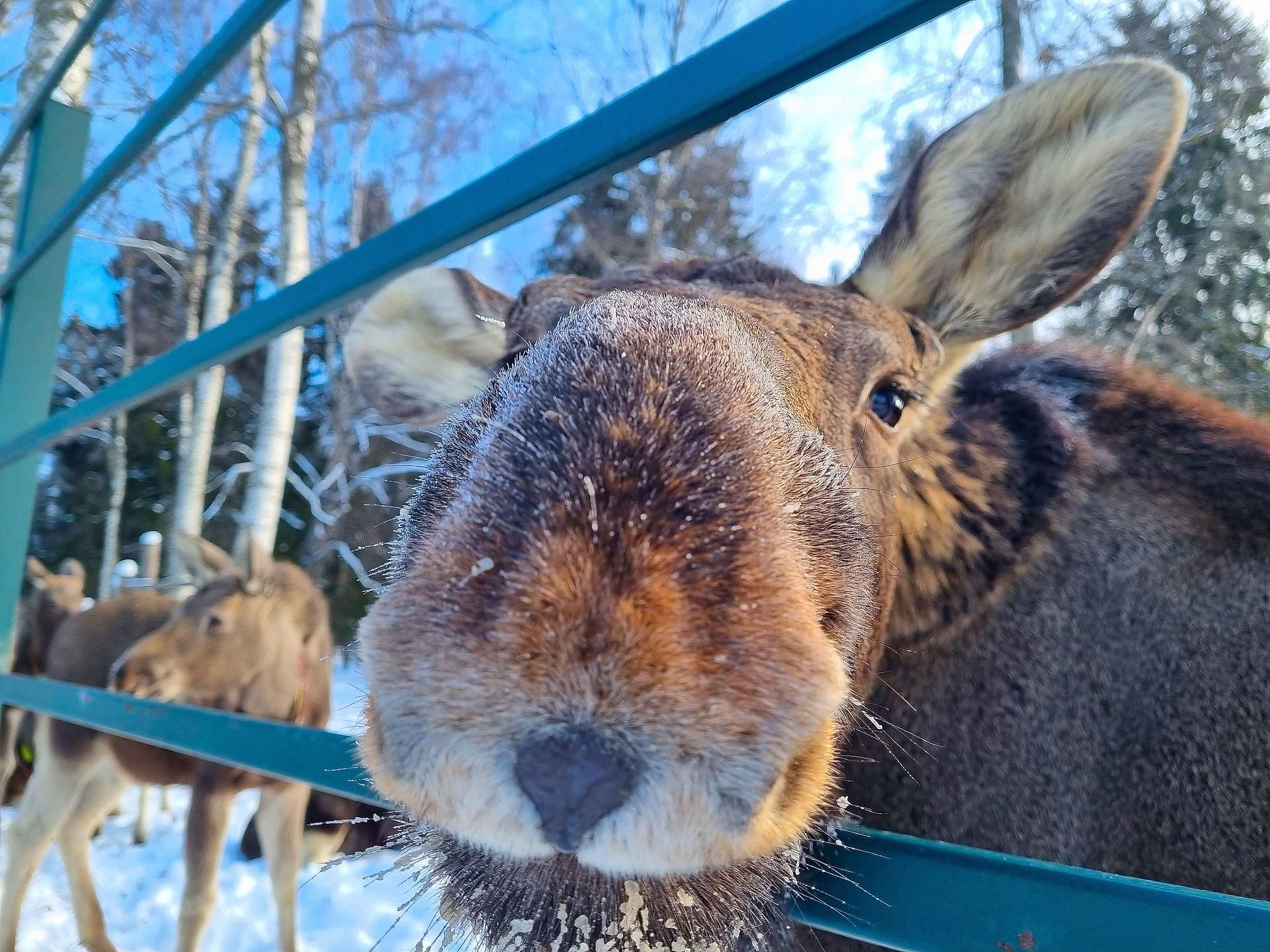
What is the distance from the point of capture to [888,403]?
178 cm

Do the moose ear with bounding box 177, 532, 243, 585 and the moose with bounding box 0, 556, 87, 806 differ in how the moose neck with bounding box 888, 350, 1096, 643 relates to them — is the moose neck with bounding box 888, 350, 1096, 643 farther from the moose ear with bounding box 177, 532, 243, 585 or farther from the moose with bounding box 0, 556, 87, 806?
the moose with bounding box 0, 556, 87, 806

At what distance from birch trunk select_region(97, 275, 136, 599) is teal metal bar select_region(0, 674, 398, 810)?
13.6m

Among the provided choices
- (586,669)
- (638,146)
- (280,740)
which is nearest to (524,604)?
(586,669)

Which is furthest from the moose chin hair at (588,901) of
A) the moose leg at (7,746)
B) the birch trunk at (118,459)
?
the birch trunk at (118,459)

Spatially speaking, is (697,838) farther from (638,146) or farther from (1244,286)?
(1244,286)

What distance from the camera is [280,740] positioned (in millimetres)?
1581

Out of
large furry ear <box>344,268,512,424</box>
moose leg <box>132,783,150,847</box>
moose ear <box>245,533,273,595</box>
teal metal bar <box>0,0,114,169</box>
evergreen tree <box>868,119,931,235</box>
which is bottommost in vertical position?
moose leg <box>132,783,150,847</box>

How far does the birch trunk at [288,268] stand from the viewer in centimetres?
903

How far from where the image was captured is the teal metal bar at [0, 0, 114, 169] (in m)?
3.06

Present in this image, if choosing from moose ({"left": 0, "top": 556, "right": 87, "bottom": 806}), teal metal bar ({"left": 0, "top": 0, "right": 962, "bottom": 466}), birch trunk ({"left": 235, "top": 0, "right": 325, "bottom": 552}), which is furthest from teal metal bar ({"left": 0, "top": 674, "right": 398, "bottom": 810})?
birch trunk ({"left": 235, "top": 0, "right": 325, "bottom": 552})

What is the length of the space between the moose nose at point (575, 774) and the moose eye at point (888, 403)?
1.21 meters

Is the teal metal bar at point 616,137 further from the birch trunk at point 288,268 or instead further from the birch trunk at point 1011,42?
the birch trunk at point 288,268

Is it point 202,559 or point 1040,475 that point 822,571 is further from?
point 202,559

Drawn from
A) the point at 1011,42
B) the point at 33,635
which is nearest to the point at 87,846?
the point at 33,635
